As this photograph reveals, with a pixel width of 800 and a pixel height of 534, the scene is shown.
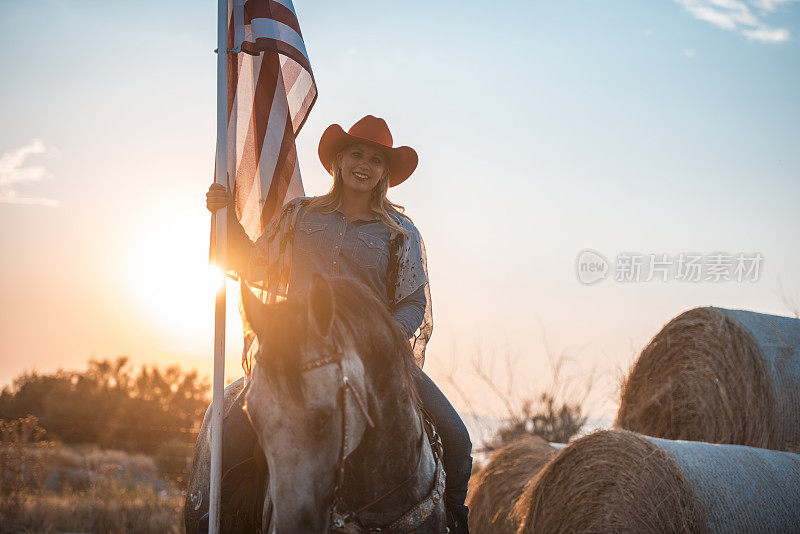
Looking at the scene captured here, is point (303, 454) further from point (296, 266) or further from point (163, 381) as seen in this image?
point (163, 381)

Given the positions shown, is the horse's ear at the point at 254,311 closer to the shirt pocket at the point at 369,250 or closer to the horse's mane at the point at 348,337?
the horse's mane at the point at 348,337

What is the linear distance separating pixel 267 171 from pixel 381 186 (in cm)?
86

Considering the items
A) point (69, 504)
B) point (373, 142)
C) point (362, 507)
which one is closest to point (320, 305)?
point (362, 507)

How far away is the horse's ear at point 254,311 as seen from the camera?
2.10 meters

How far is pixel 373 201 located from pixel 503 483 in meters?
3.63

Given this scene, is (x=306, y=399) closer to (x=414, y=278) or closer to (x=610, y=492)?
(x=414, y=278)

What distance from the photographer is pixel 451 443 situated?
3055 mm

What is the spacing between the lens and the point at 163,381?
1942 centimetres

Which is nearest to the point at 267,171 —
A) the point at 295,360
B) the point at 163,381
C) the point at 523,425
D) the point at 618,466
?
the point at 295,360

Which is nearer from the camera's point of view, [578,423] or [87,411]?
[578,423]

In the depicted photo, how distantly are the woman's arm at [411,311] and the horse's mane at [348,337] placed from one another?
64 centimetres

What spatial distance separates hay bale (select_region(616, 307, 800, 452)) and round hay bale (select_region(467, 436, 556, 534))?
4.03 ft

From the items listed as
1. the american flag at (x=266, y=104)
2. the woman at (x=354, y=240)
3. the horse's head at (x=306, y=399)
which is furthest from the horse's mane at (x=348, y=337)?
the american flag at (x=266, y=104)

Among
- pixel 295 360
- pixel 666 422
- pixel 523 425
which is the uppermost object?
pixel 295 360
